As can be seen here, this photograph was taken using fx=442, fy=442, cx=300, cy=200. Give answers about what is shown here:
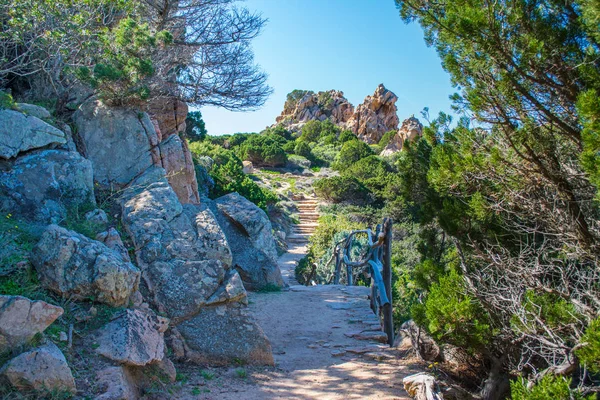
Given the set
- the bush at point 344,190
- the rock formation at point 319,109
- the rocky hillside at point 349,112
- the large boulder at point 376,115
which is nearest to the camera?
the bush at point 344,190

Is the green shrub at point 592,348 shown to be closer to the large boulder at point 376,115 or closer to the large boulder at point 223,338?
the large boulder at point 223,338

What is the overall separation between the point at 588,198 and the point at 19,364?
372 centimetres

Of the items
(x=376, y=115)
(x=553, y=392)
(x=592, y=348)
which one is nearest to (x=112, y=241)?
(x=553, y=392)

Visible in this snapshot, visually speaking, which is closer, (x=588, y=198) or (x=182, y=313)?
(x=588, y=198)

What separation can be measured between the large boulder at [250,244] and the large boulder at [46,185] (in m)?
3.36

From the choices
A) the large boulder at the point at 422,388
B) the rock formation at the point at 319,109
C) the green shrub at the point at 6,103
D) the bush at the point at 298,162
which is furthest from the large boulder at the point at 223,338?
the rock formation at the point at 319,109

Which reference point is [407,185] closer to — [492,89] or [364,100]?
[492,89]

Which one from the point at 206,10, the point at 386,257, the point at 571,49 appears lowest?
the point at 386,257

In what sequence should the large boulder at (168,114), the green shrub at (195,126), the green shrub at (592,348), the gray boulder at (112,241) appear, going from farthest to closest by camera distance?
the green shrub at (195,126), the large boulder at (168,114), the gray boulder at (112,241), the green shrub at (592,348)

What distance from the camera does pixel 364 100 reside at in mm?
44156

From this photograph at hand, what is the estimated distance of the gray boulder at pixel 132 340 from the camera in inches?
125

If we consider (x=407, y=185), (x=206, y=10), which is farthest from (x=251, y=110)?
(x=407, y=185)

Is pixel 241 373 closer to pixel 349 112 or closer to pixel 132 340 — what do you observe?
pixel 132 340

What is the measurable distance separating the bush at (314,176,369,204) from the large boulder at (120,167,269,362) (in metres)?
15.9
